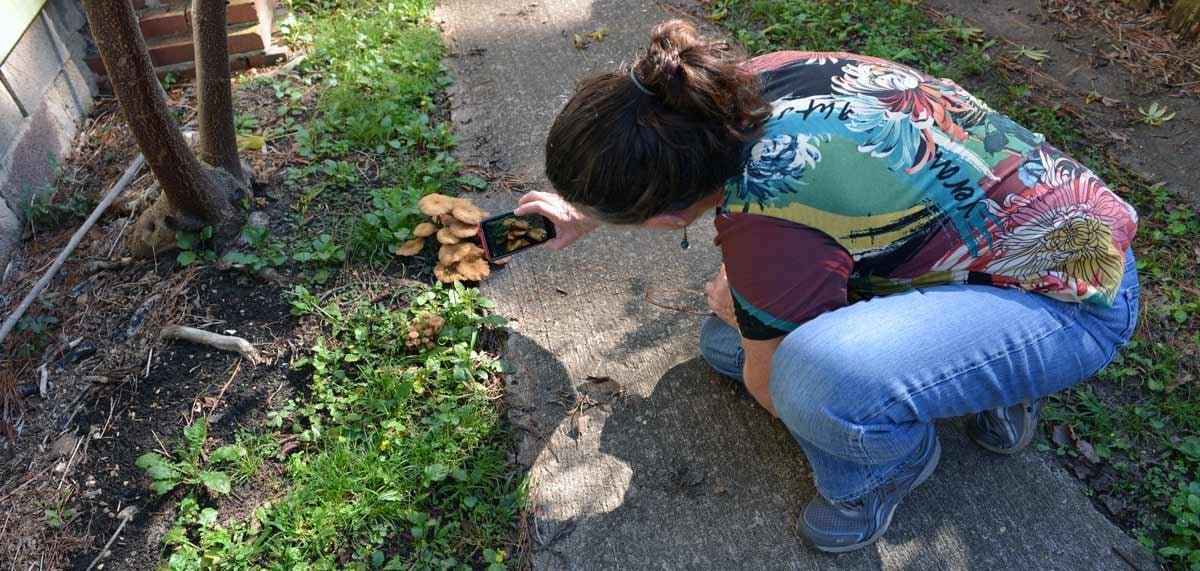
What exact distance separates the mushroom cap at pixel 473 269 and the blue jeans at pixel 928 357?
1226mm

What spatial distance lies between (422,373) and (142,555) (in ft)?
2.80

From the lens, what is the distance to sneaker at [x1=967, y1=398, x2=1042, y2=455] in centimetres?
208

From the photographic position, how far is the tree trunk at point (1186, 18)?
A: 3.54 meters

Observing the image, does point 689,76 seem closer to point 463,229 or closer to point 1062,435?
point 463,229

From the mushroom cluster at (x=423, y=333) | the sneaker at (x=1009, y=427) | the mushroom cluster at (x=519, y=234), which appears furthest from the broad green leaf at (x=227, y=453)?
the sneaker at (x=1009, y=427)

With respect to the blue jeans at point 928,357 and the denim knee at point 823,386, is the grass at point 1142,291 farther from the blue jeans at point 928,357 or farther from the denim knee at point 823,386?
the denim knee at point 823,386

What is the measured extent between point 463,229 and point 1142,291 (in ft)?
7.64

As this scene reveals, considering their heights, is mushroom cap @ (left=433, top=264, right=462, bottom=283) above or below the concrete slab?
below

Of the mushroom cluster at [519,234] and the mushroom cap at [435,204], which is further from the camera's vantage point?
the mushroom cap at [435,204]

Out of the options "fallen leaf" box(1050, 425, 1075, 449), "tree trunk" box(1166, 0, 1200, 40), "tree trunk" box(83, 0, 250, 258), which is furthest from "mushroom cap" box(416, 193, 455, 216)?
"tree trunk" box(1166, 0, 1200, 40)

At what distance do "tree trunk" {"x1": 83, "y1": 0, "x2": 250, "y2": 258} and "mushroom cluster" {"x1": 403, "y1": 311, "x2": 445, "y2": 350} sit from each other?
32.6 inches

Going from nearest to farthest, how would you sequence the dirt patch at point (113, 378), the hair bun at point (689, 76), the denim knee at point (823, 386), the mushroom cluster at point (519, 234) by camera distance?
the hair bun at point (689, 76), the denim knee at point (823, 386), the dirt patch at point (113, 378), the mushroom cluster at point (519, 234)

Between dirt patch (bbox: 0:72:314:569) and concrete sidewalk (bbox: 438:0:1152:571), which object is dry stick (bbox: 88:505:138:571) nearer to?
dirt patch (bbox: 0:72:314:569)

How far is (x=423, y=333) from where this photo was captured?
2.38 meters
